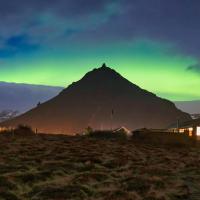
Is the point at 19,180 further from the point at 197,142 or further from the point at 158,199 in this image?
the point at 197,142

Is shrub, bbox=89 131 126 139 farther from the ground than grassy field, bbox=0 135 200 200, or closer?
farther from the ground

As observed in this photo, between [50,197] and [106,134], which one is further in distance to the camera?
[106,134]

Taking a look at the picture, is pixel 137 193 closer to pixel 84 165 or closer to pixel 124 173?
pixel 124 173

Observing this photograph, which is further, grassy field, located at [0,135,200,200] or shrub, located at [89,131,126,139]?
shrub, located at [89,131,126,139]

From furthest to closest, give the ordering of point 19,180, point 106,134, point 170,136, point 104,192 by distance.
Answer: point 106,134 → point 170,136 → point 19,180 → point 104,192

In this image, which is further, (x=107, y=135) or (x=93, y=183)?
(x=107, y=135)

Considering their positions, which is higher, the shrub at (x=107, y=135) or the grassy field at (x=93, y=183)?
the shrub at (x=107, y=135)

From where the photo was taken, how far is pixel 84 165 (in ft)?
94.4

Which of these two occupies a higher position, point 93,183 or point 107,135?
point 107,135

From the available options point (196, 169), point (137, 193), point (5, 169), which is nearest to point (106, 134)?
point (196, 169)

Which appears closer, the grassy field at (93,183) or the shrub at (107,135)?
the grassy field at (93,183)

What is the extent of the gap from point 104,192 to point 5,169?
7819 millimetres

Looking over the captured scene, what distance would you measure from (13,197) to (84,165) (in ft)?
40.8

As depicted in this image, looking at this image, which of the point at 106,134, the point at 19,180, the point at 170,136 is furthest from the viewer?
the point at 106,134
